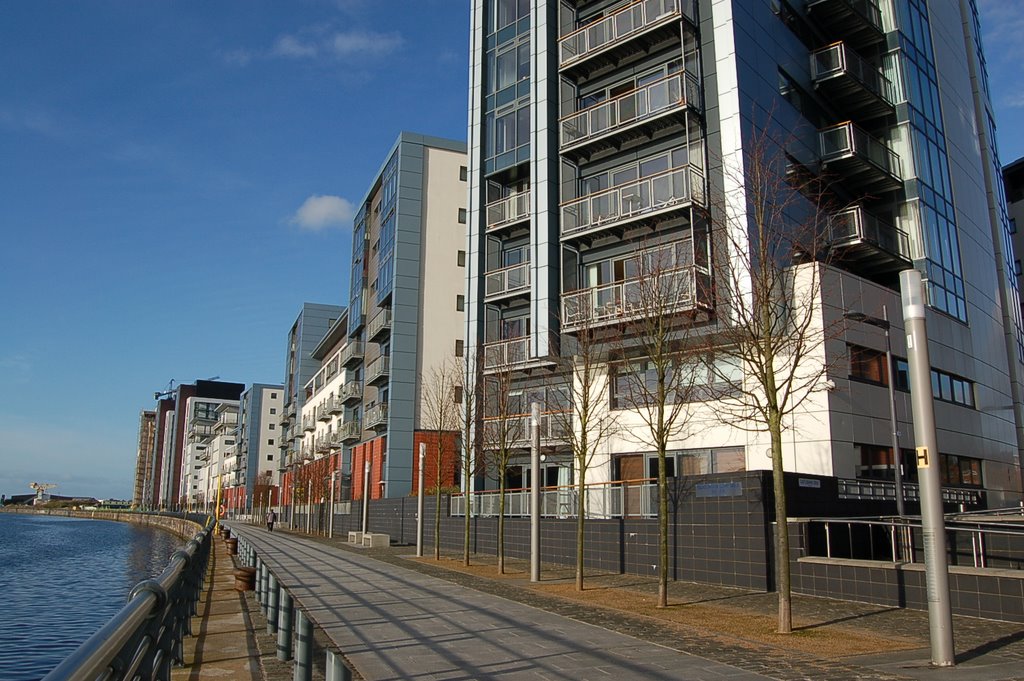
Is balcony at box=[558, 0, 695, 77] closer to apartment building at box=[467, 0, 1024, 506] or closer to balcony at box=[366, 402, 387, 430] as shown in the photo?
apartment building at box=[467, 0, 1024, 506]

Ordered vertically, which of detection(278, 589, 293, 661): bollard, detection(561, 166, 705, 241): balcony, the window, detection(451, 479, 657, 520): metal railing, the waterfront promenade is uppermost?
detection(561, 166, 705, 241): balcony

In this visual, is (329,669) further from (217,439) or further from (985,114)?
(217,439)

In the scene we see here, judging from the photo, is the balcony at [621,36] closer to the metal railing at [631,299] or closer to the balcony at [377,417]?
the metal railing at [631,299]

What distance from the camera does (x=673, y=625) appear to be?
13.1 metres

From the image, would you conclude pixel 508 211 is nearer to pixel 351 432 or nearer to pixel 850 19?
pixel 850 19

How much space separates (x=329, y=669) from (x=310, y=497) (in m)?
60.5

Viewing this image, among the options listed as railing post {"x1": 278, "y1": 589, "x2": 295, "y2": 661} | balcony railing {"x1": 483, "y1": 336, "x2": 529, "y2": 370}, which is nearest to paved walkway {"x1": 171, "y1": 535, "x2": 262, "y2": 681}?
railing post {"x1": 278, "y1": 589, "x2": 295, "y2": 661}

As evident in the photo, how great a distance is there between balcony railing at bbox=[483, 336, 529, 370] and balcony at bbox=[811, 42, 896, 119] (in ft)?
47.4

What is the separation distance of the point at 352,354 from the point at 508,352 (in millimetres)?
29725

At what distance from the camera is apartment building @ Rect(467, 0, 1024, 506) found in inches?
982

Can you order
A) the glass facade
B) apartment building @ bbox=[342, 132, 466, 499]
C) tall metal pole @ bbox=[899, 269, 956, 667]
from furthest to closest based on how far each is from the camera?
apartment building @ bbox=[342, 132, 466, 499]
the glass facade
tall metal pole @ bbox=[899, 269, 956, 667]

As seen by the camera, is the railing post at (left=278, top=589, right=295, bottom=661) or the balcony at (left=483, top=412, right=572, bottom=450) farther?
the balcony at (left=483, top=412, right=572, bottom=450)

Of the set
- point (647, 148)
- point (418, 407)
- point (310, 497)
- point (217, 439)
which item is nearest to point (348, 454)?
point (310, 497)

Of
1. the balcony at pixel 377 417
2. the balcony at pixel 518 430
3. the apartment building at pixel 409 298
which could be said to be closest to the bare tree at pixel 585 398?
the balcony at pixel 518 430
